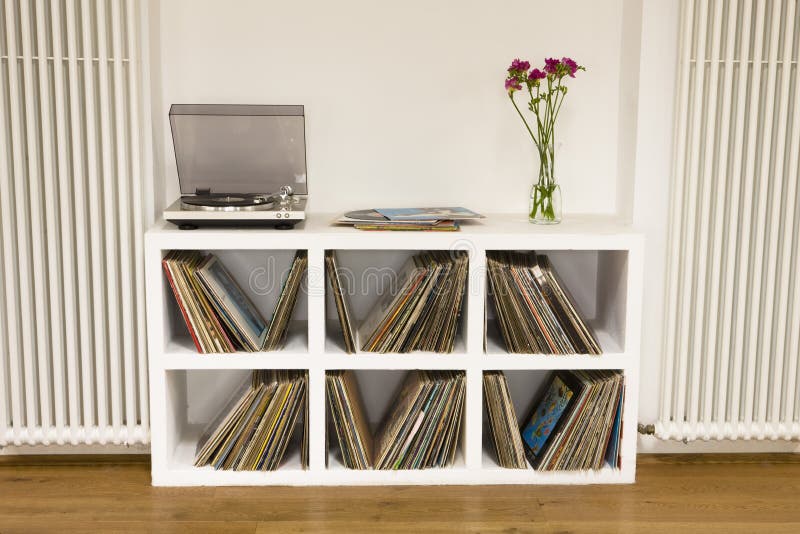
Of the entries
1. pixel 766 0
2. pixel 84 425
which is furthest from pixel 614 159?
pixel 84 425

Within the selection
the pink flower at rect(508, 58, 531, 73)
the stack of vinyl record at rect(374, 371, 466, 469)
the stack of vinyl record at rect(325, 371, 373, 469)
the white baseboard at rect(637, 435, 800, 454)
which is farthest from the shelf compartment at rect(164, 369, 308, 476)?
the pink flower at rect(508, 58, 531, 73)

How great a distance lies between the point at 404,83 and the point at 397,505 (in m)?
1.18

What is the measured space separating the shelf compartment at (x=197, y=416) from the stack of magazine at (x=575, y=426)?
57 centimetres

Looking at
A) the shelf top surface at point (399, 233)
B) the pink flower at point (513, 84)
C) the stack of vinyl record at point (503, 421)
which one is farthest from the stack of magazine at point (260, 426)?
the pink flower at point (513, 84)

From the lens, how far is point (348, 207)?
8.75 feet

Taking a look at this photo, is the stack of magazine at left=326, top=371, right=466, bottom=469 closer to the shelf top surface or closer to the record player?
the shelf top surface

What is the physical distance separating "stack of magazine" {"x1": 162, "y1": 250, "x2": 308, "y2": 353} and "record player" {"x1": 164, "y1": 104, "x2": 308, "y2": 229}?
0.11 metres

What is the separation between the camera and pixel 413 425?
2432 millimetres

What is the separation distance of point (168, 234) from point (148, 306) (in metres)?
0.20

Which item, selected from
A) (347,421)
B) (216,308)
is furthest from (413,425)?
(216,308)

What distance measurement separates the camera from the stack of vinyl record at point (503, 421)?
2.43 meters

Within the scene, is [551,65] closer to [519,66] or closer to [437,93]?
[519,66]

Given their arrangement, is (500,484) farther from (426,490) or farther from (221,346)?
(221,346)

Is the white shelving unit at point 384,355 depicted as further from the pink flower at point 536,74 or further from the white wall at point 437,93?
the pink flower at point 536,74
